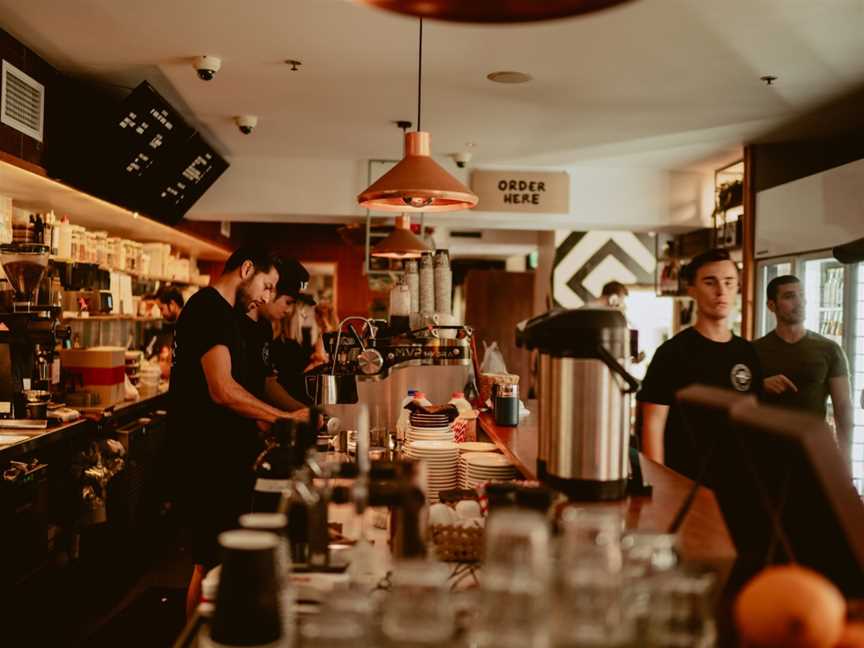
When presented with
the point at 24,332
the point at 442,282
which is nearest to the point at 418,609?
the point at 442,282

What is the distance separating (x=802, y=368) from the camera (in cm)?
491

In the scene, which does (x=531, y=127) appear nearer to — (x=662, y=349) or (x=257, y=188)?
(x=257, y=188)

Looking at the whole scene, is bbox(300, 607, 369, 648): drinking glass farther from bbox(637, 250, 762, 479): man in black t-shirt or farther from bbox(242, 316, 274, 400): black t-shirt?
bbox(242, 316, 274, 400): black t-shirt

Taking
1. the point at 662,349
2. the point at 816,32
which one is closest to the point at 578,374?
the point at 662,349

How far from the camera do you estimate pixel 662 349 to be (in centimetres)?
338

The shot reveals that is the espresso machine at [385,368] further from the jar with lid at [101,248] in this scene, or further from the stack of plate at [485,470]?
the jar with lid at [101,248]

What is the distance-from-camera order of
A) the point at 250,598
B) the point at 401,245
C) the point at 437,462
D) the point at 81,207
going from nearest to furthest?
the point at 250,598 → the point at 437,462 → the point at 81,207 → the point at 401,245

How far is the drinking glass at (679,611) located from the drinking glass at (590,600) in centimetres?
4

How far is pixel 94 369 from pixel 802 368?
4.48 m

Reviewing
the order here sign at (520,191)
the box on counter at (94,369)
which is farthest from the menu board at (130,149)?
the order here sign at (520,191)

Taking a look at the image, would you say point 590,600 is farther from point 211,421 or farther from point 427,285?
point 427,285

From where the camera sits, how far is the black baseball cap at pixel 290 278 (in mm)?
4699

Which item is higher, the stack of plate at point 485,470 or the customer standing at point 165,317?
the customer standing at point 165,317

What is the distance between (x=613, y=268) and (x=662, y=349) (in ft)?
22.5
